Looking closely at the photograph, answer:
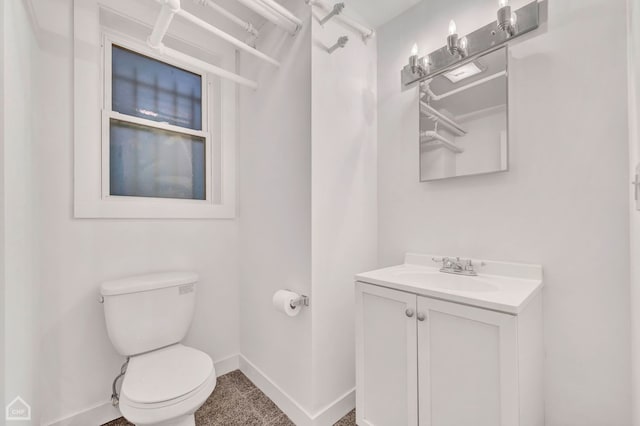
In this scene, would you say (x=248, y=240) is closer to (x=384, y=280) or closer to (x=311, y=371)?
(x=311, y=371)

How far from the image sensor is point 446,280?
145 cm

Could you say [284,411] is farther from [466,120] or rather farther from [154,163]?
[466,120]

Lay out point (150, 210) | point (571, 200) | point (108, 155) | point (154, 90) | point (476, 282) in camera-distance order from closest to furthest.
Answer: point (571, 200)
point (476, 282)
point (108, 155)
point (150, 210)
point (154, 90)

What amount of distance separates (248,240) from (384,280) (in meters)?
1.09

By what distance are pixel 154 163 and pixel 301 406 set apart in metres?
1.71

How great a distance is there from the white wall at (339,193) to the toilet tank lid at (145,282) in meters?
0.80

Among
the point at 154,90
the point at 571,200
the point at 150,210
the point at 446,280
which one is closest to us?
the point at 571,200

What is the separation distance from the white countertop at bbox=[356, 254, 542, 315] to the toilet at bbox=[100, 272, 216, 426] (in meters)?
0.91

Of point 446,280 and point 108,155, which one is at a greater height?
point 108,155

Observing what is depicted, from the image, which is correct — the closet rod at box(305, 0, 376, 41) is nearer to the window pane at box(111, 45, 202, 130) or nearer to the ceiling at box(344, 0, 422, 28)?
the ceiling at box(344, 0, 422, 28)

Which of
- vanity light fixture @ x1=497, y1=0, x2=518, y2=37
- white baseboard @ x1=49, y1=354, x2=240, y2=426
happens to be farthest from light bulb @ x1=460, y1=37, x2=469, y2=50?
white baseboard @ x1=49, y1=354, x2=240, y2=426

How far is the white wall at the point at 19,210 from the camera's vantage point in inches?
34.7

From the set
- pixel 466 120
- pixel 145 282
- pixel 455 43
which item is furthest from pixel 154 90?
pixel 466 120

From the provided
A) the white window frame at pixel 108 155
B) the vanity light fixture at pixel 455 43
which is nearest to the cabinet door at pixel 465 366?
the vanity light fixture at pixel 455 43
